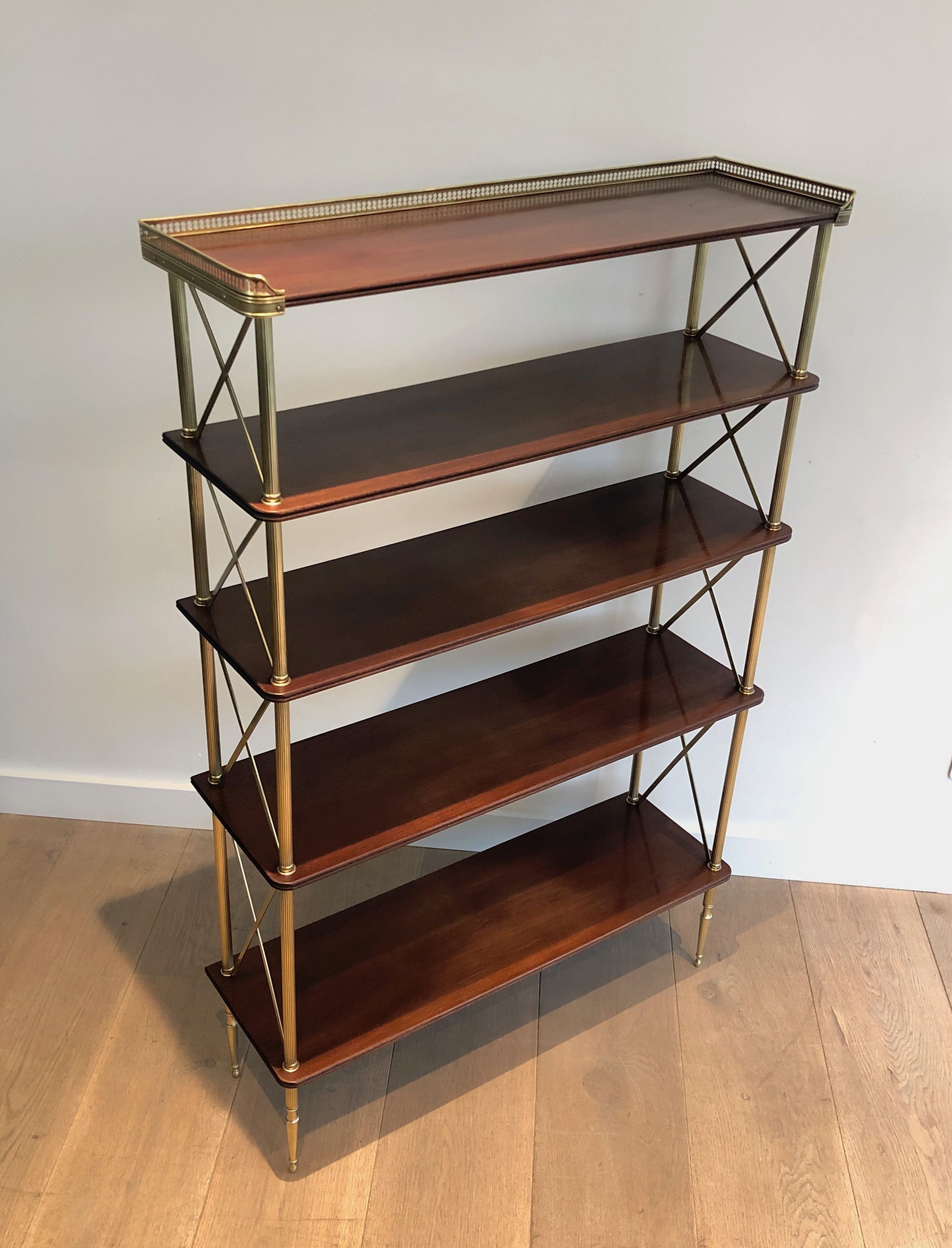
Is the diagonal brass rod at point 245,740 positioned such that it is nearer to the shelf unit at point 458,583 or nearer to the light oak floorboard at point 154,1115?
the shelf unit at point 458,583

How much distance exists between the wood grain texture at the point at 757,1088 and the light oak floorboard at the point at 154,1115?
914mm

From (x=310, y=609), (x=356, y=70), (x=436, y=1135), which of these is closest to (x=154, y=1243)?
(x=436, y=1135)

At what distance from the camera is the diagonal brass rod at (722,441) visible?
6.88 feet

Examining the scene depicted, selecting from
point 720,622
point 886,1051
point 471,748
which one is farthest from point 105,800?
point 886,1051

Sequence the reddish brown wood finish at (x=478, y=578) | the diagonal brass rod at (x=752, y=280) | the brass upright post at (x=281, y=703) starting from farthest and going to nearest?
1. the diagonal brass rod at (x=752, y=280)
2. the reddish brown wood finish at (x=478, y=578)
3. the brass upright post at (x=281, y=703)

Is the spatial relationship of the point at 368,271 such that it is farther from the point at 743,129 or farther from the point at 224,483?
the point at 743,129

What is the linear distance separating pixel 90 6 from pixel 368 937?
1728 mm

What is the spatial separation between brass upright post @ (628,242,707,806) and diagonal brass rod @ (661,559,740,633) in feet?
0.09

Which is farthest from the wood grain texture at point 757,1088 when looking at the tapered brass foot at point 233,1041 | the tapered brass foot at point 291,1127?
the tapered brass foot at point 233,1041

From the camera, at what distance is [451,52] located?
2.03 metres

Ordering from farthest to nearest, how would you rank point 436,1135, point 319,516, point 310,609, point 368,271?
point 319,516
point 436,1135
point 310,609
point 368,271

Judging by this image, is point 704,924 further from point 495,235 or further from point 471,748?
point 495,235

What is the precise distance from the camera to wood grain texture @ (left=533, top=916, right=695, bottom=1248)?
206 cm

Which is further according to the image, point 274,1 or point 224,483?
point 274,1
